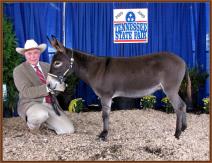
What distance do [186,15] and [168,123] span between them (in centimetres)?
237

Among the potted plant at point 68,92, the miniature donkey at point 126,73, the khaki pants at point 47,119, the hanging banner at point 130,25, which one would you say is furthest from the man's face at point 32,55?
the hanging banner at point 130,25

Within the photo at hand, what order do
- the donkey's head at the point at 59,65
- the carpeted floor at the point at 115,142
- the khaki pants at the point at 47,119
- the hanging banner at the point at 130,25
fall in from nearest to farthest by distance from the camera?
the carpeted floor at the point at 115,142 → the donkey's head at the point at 59,65 → the khaki pants at the point at 47,119 → the hanging banner at the point at 130,25

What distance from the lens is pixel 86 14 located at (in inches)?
276

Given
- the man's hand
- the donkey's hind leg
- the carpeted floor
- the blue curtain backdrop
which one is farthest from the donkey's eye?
the blue curtain backdrop

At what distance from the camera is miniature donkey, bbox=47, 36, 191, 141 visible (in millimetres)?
4664

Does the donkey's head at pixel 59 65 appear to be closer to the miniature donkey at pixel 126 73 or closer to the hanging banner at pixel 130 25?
the miniature donkey at pixel 126 73

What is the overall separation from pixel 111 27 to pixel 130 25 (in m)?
0.38

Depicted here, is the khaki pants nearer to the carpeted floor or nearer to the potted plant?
the carpeted floor

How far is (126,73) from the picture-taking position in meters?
4.69

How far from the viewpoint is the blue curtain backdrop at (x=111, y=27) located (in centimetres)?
693

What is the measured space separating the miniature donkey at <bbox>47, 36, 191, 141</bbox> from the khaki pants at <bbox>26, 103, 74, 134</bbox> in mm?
607

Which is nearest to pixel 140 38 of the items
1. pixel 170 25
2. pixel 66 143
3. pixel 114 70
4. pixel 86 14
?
pixel 170 25

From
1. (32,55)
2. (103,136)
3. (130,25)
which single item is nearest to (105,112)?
(103,136)

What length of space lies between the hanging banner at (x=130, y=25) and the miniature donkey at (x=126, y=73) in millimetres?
2269
